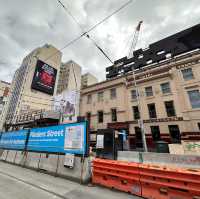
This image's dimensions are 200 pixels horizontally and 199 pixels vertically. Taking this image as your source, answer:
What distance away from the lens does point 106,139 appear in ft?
40.6

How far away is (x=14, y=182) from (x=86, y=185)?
322 cm

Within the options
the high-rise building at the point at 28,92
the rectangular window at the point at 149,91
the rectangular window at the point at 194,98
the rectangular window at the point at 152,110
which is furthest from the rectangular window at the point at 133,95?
the high-rise building at the point at 28,92

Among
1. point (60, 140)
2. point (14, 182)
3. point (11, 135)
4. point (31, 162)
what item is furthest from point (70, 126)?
point (11, 135)

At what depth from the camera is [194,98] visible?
1703cm

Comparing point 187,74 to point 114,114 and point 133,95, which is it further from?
point 114,114

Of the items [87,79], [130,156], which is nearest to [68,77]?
[87,79]

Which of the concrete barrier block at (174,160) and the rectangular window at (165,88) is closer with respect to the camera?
the concrete barrier block at (174,160)

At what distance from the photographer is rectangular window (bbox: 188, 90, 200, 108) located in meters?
16.7

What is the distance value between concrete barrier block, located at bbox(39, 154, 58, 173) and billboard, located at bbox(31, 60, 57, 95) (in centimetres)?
2623

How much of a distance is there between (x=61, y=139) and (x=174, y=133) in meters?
15.6

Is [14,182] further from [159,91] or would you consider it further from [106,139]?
[159,91]

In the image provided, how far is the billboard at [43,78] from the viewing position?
104ft

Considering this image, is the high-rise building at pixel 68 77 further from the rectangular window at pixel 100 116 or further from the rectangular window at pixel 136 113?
the rectangular window at pixel 136 113

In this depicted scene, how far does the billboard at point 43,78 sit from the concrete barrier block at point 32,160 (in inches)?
972
